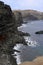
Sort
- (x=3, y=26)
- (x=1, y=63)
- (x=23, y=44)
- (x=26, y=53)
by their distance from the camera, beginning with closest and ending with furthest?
(x=1, y=63), (x=3, y=26), (x=26, y=53), (x=23, y=44)

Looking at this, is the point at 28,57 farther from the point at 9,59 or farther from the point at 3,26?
the point at 9,59

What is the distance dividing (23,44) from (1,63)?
37648 millimetres

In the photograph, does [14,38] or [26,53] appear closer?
[26,53]

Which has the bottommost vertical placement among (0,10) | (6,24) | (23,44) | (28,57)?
(23,44)

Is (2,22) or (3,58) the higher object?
(3,58)

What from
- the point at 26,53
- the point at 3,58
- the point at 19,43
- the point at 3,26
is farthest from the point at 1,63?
the point at 19,43

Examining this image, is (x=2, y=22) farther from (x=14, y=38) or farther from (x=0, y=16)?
(x=14, y=38)

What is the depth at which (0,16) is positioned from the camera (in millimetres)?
37969

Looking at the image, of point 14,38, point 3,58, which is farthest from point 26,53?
point 3,58

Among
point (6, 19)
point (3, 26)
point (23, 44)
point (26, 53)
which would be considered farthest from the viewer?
point (23, 44)

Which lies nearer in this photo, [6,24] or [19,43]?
[6,24]

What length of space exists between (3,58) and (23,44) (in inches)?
1454

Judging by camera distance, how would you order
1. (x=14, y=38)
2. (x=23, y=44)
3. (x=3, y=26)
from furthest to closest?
(x=23, y=44) → (x=14, y=38) → (x=3, y=26)

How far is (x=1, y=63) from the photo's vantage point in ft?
65.0
